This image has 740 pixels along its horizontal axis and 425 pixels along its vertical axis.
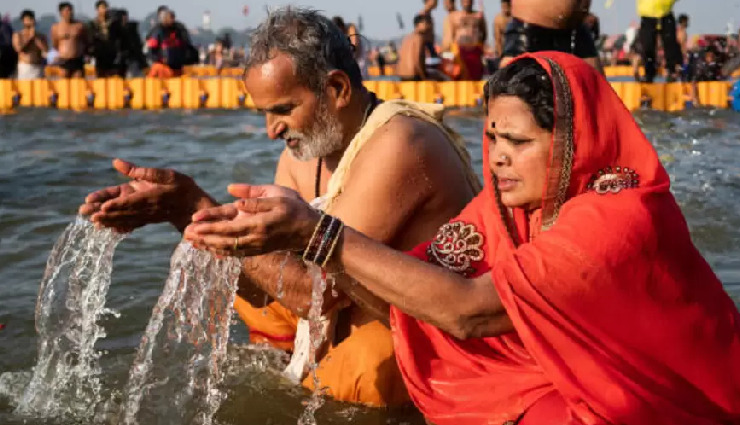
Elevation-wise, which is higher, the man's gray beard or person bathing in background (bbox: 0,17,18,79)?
person bathing in background (bbox: 0,17,18,79)

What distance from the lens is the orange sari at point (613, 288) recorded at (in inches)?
101

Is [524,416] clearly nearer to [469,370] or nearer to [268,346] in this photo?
[469,370]

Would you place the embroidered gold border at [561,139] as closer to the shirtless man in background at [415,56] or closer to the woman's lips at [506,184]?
the woman's lips at [506,184]

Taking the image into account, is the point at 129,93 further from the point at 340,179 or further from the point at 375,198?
the point at 375,198

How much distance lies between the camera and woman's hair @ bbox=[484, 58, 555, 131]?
2613mm

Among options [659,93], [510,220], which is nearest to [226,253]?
[510,220]

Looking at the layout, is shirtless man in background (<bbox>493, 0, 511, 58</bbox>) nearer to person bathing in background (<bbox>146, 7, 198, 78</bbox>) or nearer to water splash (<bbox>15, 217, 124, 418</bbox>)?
person bathing in background (<bbox>146, 7, 198, 78</bbox>)

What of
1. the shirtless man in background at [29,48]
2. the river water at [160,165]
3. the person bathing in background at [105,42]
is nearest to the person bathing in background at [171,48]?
the person bathing in background at [105,42]

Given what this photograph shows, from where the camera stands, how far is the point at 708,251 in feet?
20.7

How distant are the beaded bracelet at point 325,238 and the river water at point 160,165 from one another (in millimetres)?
1145

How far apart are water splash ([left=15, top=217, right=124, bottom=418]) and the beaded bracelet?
140 centimetres

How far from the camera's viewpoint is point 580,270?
8.39ft

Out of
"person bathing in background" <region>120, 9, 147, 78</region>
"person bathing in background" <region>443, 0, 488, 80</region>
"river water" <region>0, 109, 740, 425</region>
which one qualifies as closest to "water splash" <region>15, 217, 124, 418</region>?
"river water" <region>0, 109, 740, 425</region>

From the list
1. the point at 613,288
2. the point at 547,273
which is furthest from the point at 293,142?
the point at 613,288
